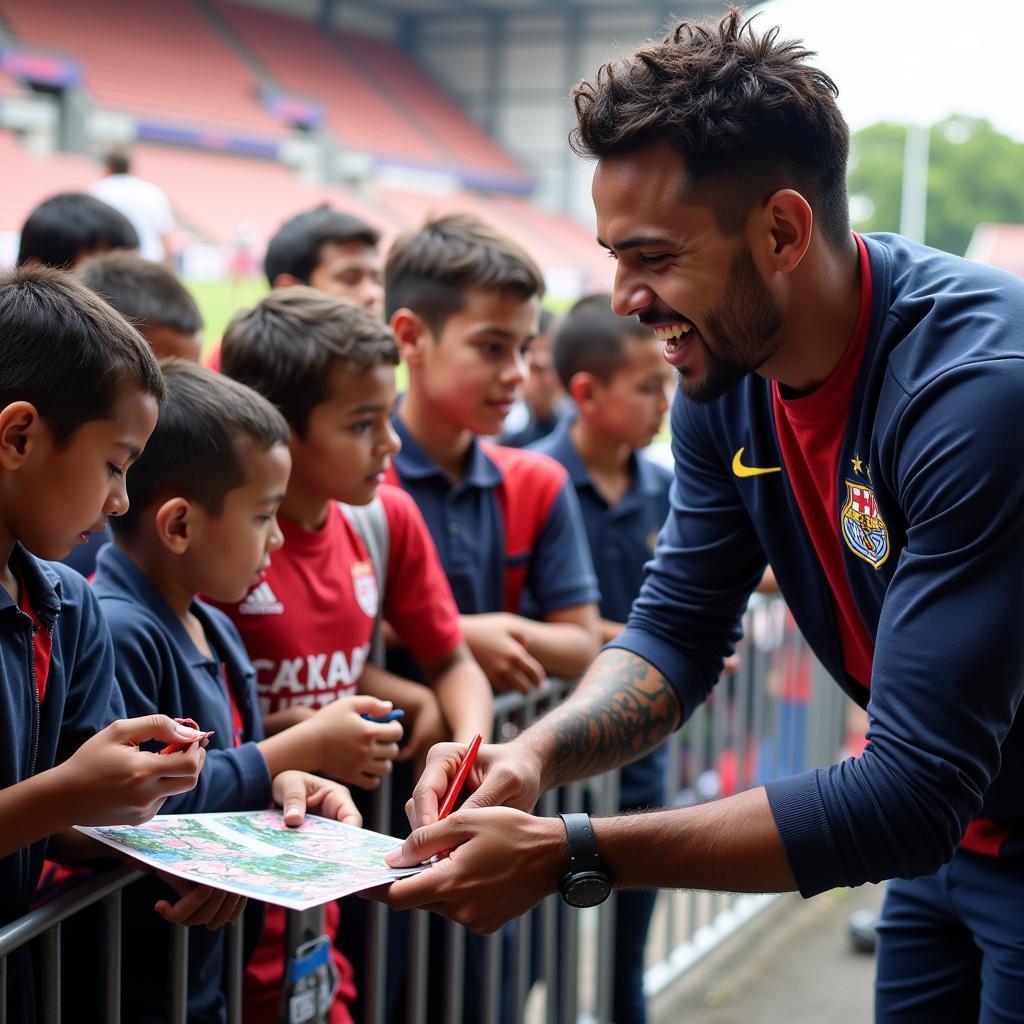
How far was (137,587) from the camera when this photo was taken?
2039mm

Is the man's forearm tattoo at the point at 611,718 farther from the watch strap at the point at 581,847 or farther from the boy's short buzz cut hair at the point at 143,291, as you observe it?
the boy's short buzz cut hair at the point at 143,291

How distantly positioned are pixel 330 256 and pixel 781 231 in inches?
104

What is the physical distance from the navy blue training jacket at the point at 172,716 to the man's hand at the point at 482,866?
32 cm

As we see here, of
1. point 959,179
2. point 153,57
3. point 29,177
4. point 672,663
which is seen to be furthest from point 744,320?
point 153,57

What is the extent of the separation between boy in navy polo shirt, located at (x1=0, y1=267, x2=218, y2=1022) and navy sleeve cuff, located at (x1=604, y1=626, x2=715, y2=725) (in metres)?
0.95

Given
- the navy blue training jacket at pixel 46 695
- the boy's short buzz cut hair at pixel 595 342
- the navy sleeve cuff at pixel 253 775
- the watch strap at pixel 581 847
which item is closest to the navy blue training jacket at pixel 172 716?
the navy sleeve cuff at pixel 253 775

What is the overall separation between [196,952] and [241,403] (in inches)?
36.2

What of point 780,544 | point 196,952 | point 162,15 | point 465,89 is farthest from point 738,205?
point 465,89

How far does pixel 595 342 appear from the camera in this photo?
3943 millimetres

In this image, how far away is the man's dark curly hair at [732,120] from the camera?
1.92 metres

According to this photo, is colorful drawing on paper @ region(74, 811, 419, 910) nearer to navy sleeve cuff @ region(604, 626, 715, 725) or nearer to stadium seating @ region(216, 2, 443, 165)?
navy sleeve cuff @ region(604, 626, 715, 725)

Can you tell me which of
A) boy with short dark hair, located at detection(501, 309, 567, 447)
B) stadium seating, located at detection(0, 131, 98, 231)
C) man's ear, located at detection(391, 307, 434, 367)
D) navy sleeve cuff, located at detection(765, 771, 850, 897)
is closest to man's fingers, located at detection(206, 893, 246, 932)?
navy sleeve cuff, located at detection(765, 771, 850, 897)

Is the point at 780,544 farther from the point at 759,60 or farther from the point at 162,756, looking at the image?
the point at 162,756

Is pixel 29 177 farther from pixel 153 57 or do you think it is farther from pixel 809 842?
pixel 809 842
